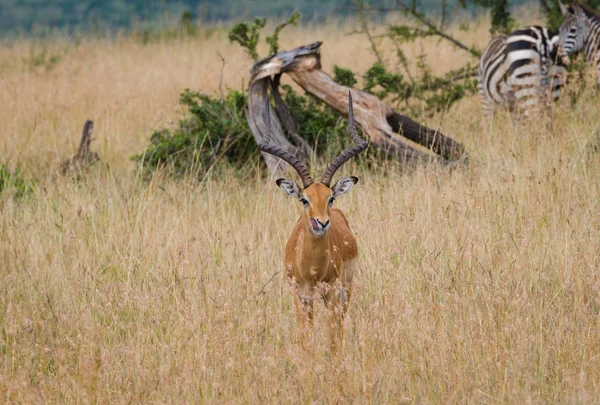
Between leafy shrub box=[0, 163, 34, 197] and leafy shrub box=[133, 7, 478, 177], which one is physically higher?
leafy shrub box=[133, 7, 478, 177]

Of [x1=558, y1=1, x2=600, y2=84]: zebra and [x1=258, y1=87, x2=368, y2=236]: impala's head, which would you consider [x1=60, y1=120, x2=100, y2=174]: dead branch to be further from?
[x1=558, y1=1, x2=600, y2=84]: zebra

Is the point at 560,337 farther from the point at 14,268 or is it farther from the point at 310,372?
the point at 14,268

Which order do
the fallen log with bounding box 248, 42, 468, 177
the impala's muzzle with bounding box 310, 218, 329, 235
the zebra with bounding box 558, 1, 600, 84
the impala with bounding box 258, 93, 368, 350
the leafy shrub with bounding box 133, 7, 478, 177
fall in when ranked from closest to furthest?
the impala's muzzle with bounding box 310, 218, 329, 235 → the impala with bounding box 258, 93, 368, 350 → the fallen log with bounding box 248, 42, 468, 177 → the leafy shrub with bounding box 133, 7, 478, 177 → the zebra with bounding box 558, 1, 600, 84

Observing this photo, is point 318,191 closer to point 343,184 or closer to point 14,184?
point 343,184

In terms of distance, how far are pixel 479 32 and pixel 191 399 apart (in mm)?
13824

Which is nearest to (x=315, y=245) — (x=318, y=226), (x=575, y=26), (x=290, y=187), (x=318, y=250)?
(x=318, y=250)

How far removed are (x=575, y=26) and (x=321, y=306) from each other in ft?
23.0

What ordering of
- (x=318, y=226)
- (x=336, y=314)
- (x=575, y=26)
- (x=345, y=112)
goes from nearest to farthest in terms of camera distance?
(x=318, y=226) → (x=336, y=314) → (x=345, y=112) → (x=575, y=26)

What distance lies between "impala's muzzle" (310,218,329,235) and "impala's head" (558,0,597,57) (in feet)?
21.2

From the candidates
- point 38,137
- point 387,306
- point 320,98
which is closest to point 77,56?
point 38,137

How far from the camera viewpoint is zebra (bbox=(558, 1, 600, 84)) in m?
10.3

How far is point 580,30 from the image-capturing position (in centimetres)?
1038

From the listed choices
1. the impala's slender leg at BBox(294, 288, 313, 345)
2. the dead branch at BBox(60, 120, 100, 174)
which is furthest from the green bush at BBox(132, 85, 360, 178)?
the impala's slender leg at BBox(294, 288, 313, 345)

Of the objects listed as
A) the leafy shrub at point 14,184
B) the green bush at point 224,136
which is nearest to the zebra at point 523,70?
the green bush at point 224,136
